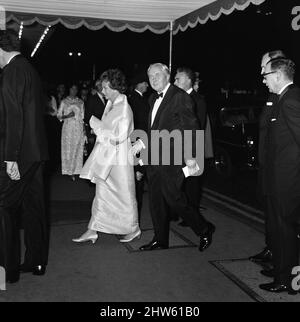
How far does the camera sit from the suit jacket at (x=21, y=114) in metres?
3.80

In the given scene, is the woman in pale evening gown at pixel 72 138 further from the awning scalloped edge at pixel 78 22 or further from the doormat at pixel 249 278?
the doormat at pixel 249 278

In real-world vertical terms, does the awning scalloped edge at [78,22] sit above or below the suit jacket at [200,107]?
above

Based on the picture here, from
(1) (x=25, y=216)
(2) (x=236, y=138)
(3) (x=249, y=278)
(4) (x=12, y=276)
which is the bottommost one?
(3) (x=249, y=278)

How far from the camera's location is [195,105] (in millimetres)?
6082

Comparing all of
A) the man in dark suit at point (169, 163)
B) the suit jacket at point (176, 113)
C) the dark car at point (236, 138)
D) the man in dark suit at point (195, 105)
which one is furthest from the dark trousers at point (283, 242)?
the dark car at point (236, 138)

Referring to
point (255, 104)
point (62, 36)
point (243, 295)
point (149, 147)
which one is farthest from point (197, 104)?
point (62, 36)

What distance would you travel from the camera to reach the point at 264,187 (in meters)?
4.06

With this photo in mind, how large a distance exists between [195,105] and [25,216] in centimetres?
272

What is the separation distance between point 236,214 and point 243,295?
2942 millimetres

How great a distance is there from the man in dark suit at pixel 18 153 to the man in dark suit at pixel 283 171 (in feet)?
6.19

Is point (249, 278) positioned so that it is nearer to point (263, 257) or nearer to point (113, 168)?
point (263, 257)

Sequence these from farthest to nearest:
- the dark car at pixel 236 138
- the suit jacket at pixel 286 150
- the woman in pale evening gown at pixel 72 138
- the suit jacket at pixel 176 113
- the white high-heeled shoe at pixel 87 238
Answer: the dark car at pixel 236 138 → the woman in pale evening gown at pixel 72 138 → the white high-heeled shoe at pixel 87 238 → the suit jacket at pixel 176 113 → the suit jacket at pixel 286 150

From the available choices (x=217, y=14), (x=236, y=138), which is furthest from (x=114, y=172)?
(x=236, y=138)

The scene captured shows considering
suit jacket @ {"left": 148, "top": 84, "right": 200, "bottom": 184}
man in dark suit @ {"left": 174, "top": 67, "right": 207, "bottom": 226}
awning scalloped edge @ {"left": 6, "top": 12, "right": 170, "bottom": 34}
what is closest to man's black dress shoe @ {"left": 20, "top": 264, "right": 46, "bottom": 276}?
suit jacket @ {"left": 148, "top": 84, "right": 200, "bottom": 184}
